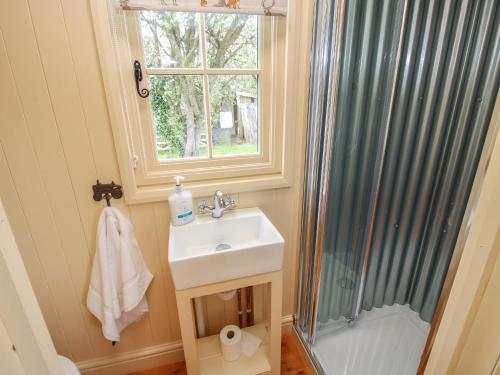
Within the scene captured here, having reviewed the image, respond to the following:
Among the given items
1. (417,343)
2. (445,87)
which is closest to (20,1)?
(445,87)

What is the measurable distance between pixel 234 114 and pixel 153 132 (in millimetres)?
403

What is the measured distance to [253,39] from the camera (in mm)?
1272

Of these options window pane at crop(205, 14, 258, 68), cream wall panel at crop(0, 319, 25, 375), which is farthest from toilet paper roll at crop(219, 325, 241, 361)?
window pane at crop(205, 14, 258, 68)

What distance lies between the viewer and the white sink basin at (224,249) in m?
1.06

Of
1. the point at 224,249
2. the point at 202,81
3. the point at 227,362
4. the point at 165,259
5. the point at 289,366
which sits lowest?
the point at 289,366

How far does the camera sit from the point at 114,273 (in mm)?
1255

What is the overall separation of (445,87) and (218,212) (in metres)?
1.10

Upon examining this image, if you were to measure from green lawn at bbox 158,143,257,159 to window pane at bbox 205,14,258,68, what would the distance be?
1.27 ft

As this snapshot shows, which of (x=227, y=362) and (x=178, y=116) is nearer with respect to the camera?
(x=178, y=116)

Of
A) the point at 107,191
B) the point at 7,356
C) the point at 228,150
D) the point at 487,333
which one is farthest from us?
the point at 228,150

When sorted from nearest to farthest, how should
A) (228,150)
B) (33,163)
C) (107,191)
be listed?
(33,163), (107,191), (228,150)

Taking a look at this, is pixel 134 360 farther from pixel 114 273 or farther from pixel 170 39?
pixel 170 39

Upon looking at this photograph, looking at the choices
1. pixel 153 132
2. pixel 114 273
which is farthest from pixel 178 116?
pixel 114 273

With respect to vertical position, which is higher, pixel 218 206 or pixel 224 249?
pixel 218 206
